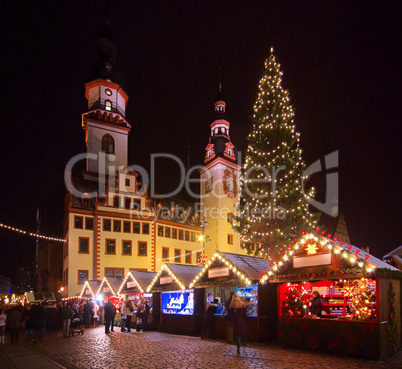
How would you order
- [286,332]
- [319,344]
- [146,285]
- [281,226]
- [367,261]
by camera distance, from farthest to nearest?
[281,226] → [146,285] → [286,332] → [319,344] → [367,261]

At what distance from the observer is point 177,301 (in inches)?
843

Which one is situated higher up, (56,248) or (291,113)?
(291,113)

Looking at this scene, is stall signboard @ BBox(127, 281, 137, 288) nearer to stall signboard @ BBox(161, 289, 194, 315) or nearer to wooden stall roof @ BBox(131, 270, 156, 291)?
wooden stall roof @ BBox(131, 270, 156, 291)

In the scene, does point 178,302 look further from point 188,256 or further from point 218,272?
point 188,256

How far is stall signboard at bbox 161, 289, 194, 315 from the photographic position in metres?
20.4

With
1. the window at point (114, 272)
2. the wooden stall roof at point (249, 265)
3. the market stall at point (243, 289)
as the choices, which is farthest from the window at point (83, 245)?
the wooden stall roof at point (249, 265)

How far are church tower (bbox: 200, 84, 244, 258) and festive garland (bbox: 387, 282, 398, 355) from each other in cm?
3928

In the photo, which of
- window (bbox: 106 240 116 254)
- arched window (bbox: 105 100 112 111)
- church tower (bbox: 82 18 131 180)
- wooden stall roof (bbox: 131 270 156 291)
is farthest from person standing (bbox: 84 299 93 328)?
arched window (bbox: 105 100 112 111)

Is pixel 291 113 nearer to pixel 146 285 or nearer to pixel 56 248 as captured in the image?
pixel 146 285

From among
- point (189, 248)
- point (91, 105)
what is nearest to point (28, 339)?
point (189, 248)

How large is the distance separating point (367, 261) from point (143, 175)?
4504cm

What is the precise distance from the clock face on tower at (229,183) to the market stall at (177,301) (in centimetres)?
3161

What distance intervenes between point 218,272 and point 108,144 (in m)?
39.1

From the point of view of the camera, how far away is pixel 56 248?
58906 millimetres
